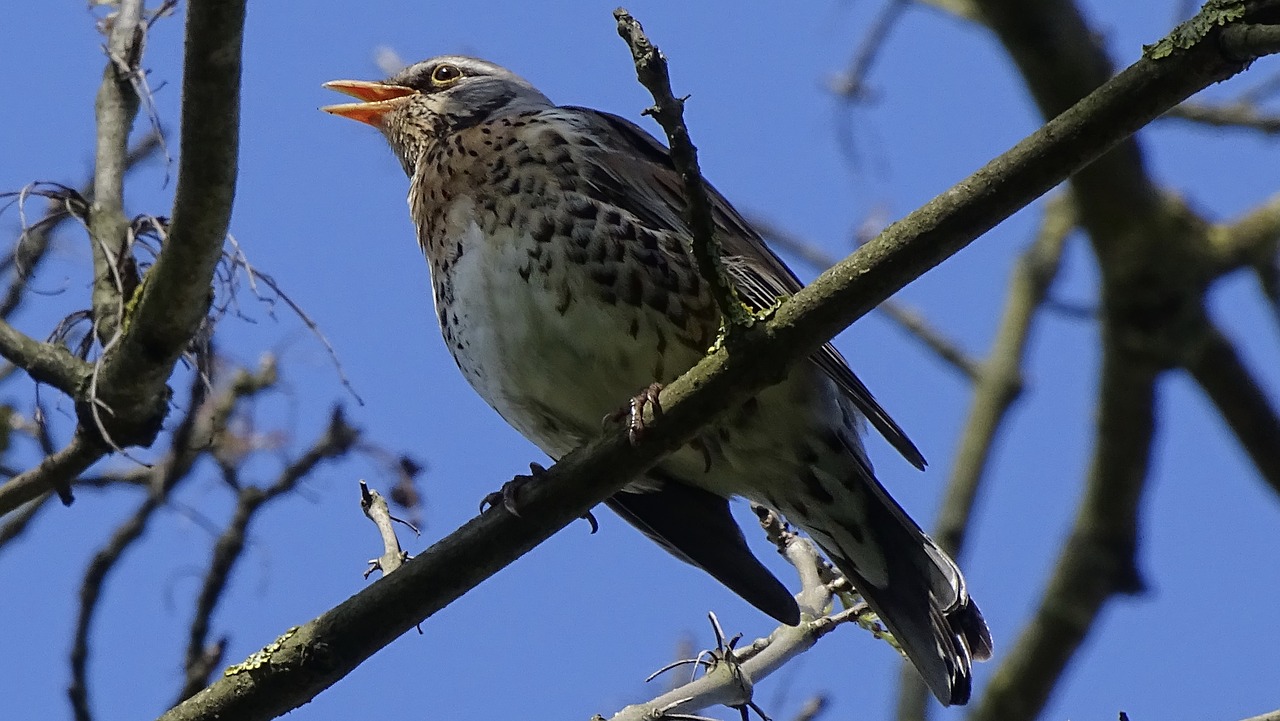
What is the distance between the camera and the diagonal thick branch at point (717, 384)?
3102 mm

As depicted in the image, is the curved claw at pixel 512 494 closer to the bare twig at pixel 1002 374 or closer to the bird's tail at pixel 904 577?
the bird's tail at pixel 904 577

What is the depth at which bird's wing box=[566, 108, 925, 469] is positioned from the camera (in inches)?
181

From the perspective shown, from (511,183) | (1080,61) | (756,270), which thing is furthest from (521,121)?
(1080,61)

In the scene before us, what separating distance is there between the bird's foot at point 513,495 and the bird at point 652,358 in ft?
1.42

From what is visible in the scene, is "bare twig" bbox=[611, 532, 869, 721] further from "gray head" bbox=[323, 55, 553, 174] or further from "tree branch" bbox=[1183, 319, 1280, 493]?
"gray head" bbox=[323, 55, 553, 174]

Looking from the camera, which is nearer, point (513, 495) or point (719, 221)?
point (513, 495)

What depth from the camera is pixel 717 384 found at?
11.1 feet

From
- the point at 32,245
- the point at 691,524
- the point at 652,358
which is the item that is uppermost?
the point at 32,245

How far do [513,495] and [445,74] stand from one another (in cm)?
313

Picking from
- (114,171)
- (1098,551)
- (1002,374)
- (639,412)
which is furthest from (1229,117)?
(114,171)

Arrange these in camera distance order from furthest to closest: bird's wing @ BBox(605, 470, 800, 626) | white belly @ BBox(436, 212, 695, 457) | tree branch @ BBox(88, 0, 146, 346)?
bird's wing @ BBox(605, 470, 800, 626), tree branch @ BBox(88, 0, 146, 346), white belly @ BBox(436, 212, 695, 457)

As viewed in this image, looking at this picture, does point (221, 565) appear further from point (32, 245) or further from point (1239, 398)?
point (1239, 398)

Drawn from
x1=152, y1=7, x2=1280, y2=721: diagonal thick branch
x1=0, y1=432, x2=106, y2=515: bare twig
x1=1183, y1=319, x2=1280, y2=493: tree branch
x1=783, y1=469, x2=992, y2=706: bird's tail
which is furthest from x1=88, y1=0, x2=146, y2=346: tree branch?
x1=1183, y1=319, x2=1280, y2=493: tree branch

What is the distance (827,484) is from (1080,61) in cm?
158
